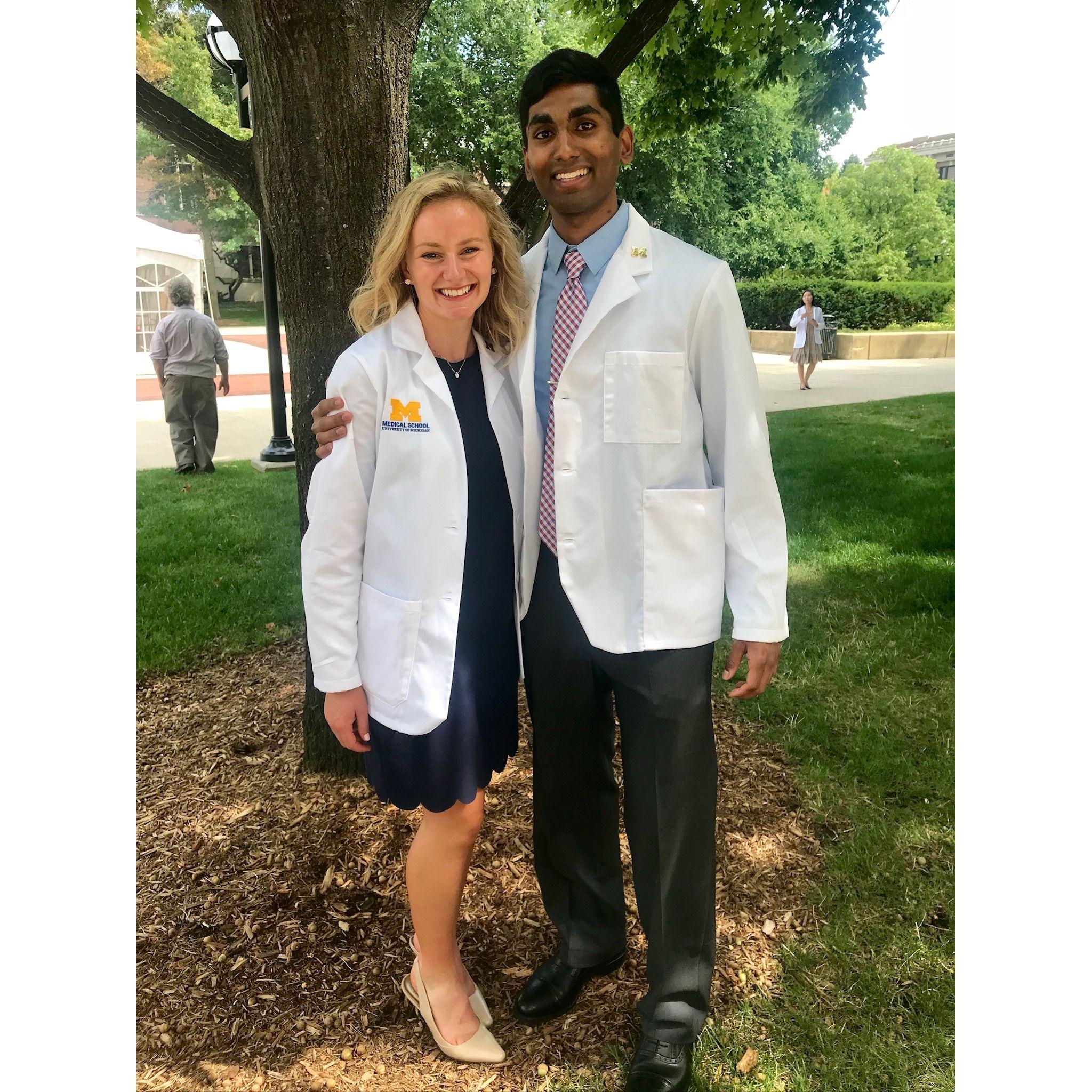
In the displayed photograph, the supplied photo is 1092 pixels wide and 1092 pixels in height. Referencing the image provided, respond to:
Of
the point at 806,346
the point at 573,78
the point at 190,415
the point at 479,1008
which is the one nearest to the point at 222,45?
the point at 190,415

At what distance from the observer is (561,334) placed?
7.36 ft

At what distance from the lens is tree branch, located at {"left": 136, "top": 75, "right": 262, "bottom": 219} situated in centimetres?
334

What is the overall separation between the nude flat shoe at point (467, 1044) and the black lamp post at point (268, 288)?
4020 mm

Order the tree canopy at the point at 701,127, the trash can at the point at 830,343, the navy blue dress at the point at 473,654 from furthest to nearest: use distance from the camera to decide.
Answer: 1. the trash can at the point at 830,343
2. the tree canopy at the point at 701,127
3. the navy blue dress at the point at 473,654

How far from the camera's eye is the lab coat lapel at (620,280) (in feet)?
6.99

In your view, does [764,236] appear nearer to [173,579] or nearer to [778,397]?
[778,397]

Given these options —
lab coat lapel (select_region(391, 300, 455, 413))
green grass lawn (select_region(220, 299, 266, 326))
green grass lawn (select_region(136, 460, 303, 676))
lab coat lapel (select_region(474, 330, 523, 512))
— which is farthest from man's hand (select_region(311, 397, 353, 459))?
green grass lawn (select_region(220, 299, 266, 326))

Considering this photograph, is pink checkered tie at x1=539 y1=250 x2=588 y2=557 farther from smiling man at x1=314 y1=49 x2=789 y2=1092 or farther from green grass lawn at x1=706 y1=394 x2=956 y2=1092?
green grass lawn at x1=706 y1=394 x2=956 y2=1092

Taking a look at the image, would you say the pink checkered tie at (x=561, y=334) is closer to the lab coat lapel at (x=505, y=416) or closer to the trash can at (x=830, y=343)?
the lab coat lapel at (x=505, y=416)

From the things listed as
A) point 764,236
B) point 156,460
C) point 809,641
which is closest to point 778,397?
point 156,460

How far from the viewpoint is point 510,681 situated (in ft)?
7.69

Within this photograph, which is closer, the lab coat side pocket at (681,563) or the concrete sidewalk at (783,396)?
the lab coat side pocket at (681,563)

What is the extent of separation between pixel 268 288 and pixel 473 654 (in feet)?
20.3

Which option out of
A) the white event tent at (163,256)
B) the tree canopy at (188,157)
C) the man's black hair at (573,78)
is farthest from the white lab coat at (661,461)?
the tree canopy at (188,157)
